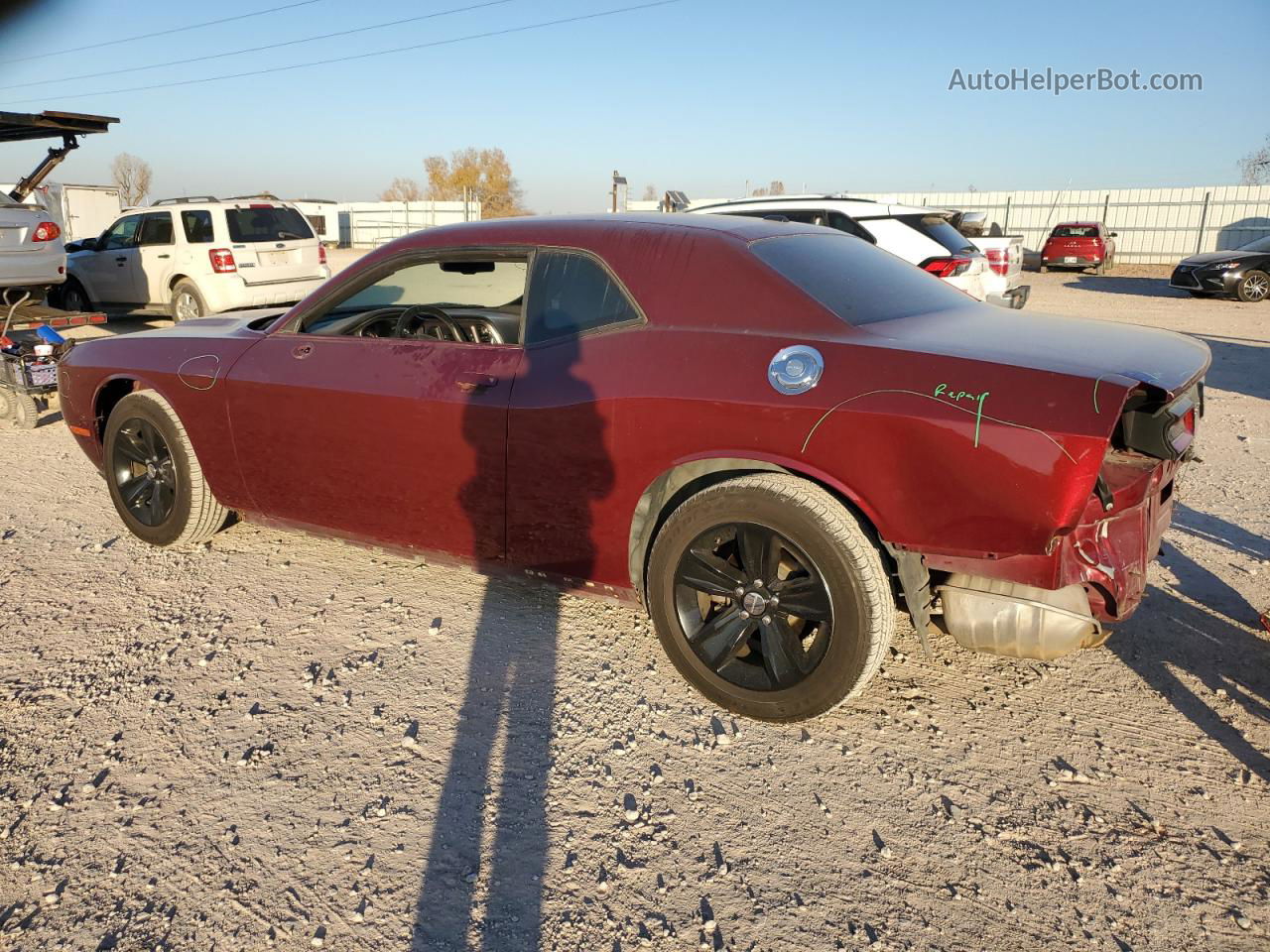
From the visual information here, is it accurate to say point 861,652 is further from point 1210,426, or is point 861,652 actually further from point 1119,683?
point 1210,426

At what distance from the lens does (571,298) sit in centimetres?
329

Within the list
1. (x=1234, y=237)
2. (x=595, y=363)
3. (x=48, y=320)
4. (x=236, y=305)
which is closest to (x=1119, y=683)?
(x=595, y=363)

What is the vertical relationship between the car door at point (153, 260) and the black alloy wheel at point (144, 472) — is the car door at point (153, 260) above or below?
above

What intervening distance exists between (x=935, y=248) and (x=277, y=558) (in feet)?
22.7

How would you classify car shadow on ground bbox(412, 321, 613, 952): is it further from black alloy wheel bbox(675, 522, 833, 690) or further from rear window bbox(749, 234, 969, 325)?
rear window bbox(749, 234, 969, 325)

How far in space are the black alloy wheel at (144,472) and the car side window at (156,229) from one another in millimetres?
8937

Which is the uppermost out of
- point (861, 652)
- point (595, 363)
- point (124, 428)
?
point (595, 363)

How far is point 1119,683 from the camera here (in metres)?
3.26

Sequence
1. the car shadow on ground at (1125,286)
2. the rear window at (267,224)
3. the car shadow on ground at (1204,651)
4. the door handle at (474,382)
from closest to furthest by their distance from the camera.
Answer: the car shadow on ground at (1204,651), the door handle at (474,382), the rear window at (267,224), the car shadow on ground at (1125,286)

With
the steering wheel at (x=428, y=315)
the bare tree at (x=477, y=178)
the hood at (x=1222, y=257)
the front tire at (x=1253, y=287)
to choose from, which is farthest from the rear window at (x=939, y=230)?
the bare tree at (x=477, y=178)

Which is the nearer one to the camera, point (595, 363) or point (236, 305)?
point (595, 363)

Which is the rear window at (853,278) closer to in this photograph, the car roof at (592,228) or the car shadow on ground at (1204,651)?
the car roof at (592,228)

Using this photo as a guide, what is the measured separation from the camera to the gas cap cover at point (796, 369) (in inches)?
108

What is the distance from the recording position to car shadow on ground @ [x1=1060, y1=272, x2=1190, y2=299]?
66.3 ft
